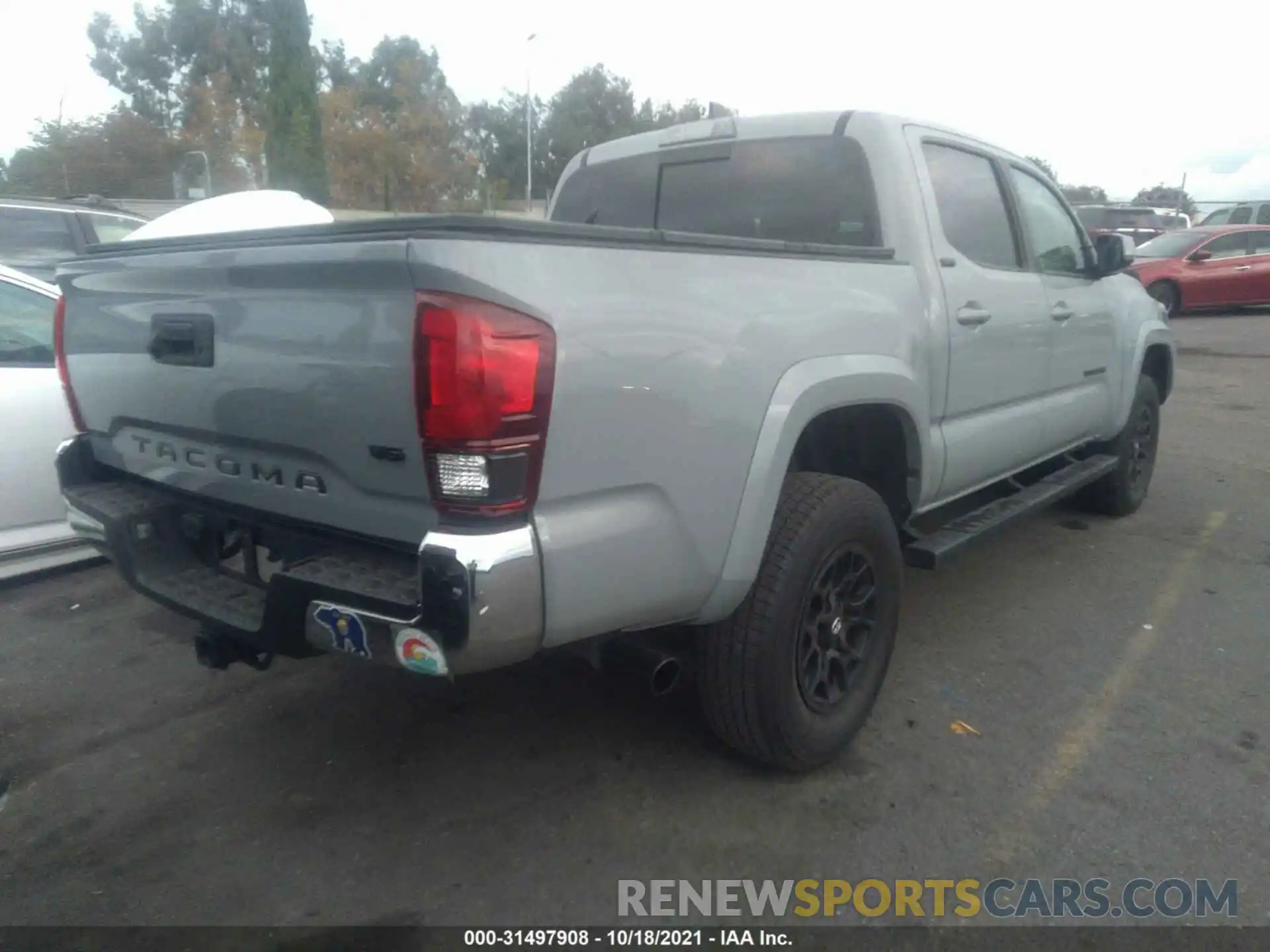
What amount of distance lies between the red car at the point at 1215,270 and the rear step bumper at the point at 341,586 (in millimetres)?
17126

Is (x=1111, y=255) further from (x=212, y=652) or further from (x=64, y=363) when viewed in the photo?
(x=64, y=363)

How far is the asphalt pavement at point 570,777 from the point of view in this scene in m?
2.57

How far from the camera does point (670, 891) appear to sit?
252 cm

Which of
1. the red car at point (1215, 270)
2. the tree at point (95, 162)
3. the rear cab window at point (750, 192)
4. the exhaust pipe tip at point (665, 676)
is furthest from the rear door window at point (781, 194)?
the tree at point (95, 162)

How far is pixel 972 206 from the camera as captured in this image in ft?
12.9

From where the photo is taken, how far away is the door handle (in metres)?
3.55

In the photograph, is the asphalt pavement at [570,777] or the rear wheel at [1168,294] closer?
the asphalt pavement at [570,777]

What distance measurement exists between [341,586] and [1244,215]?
2367cm

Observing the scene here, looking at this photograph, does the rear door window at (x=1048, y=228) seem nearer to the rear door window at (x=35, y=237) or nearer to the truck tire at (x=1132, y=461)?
the truck tire at (x=1132, y=461)

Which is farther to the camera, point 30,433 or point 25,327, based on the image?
point 25,327

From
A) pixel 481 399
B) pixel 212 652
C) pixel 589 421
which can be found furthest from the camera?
pixel 212 652

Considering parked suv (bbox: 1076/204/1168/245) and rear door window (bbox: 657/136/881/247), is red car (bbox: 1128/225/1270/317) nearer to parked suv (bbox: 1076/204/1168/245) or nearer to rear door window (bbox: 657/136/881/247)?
parked suv (bbox: 1076/204/1168/245)

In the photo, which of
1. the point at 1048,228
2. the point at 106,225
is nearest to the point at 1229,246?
the point at 1048,228

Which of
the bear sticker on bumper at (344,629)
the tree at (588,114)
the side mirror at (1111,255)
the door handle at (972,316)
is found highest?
the tree at (588,114)
